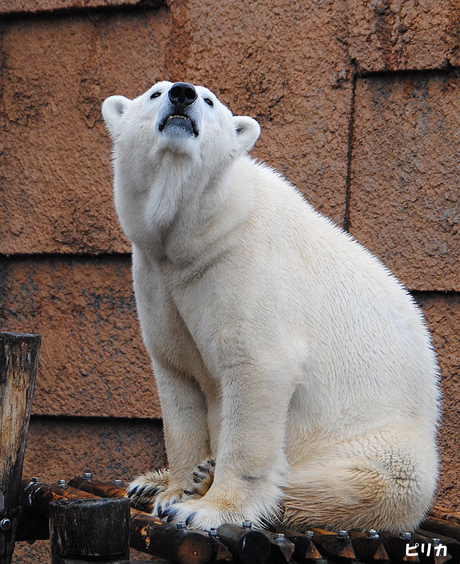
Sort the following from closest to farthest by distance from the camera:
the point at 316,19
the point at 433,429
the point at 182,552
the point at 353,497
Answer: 1. the point at 182,552
2. the point at 353,497
3. the point at 433,429
4. the point at 316,19

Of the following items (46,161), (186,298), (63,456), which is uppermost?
(46,161)

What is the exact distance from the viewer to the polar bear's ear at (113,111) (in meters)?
2.70

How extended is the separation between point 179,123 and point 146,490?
54.0 inches

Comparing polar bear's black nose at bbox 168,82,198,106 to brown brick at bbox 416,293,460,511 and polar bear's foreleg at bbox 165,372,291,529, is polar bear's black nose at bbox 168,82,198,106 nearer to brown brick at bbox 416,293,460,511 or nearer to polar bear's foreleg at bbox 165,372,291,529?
polar bear's foreleg at bbox 165,372,291,529

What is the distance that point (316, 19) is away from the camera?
3826mm

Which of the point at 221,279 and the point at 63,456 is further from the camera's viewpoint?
the point at 63,456

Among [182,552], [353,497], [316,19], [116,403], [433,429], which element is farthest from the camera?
[116,403]

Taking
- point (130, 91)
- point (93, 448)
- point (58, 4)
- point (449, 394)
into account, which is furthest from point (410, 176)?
point (93, 448)

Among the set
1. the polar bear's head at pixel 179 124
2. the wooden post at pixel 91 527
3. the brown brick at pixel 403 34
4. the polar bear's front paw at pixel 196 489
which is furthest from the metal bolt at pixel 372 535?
the brown brick at pixel 403 34

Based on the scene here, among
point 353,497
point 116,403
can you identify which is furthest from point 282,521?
point 116,403

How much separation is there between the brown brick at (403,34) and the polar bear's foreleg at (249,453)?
6.58 feet

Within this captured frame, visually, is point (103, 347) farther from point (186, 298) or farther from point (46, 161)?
point (186, 298)

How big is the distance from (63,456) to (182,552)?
2.33 metres

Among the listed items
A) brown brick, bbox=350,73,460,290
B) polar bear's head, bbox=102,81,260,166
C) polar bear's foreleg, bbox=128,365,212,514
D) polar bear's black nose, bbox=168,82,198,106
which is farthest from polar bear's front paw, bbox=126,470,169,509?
brown brick, bbox=350,73,460,290
